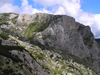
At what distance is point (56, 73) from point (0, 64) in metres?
96.4

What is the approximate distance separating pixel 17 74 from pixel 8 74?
11.3 feet

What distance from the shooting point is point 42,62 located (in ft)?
379

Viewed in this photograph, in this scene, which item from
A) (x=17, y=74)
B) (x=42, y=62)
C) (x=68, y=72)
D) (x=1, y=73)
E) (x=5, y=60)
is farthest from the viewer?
(x=68, y=72)

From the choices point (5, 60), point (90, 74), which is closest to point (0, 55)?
point (5, 60)

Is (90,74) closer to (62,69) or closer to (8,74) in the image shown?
(62,69)

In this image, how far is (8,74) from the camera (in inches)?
1213

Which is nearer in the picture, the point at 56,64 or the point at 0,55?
the point at 0,55

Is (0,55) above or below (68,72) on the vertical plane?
above

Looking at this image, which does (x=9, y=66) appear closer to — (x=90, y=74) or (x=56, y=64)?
(x=56, y=64)

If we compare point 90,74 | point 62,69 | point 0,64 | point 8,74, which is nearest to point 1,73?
point 8,74

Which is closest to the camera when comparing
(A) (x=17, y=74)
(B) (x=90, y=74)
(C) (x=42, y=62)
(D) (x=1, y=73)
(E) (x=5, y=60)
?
(D) (x=1, y=73)

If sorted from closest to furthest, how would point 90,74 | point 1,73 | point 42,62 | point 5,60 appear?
point 1,73 → point 5,60 → point 42,62 → point 90,74

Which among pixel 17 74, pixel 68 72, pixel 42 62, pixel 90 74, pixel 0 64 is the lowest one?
pixel 90 74

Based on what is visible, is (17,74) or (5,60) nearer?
(17,74)
